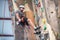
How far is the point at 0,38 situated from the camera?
3.51 m

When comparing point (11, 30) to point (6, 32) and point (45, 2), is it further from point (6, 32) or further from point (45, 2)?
point (45, 2)

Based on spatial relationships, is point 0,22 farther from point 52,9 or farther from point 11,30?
point 52,9

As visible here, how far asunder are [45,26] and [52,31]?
0.95ft

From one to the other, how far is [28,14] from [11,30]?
70cm

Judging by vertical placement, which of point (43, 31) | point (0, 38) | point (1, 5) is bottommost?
point (0, 38)

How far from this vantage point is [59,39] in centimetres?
210

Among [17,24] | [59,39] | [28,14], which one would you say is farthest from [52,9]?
[17,24]

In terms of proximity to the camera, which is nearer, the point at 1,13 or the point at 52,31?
the point at 52,31

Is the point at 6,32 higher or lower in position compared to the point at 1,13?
lower

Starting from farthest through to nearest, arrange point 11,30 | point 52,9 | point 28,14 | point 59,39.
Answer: point 11,30
point 28,14
point 52,9
point 59,39

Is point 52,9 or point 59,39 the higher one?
point 52,9

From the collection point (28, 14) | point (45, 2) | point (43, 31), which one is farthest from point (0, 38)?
point (45, 2)

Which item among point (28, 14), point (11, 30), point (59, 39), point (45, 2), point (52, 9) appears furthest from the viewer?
point (11, 30)

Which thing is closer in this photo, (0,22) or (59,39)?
(59,39)
